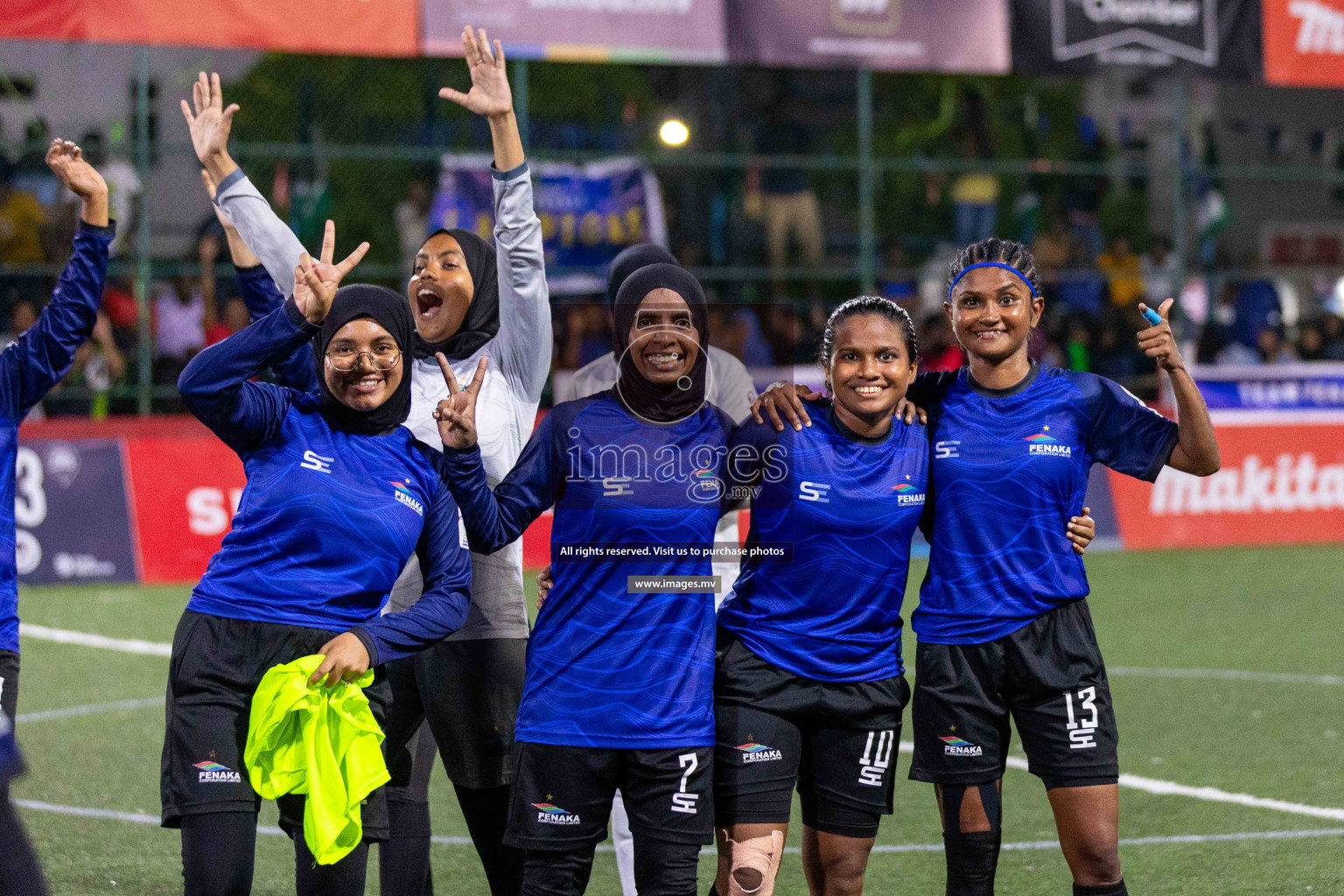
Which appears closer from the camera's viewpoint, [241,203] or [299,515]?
[299,515]

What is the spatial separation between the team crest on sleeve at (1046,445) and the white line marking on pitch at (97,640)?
7.08 m

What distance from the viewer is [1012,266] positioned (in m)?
4.77

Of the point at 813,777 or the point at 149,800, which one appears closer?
the point at 813,777

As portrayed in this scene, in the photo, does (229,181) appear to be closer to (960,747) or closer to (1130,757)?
(960,747)

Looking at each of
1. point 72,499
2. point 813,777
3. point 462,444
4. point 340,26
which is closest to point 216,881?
point 462,444

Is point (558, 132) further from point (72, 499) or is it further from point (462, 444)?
point (462, 444)

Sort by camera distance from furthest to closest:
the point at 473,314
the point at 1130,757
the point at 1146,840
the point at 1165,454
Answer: the point at 1130,757 → the point at 1146,840 → the point at 473,314 → the point at 1165,454

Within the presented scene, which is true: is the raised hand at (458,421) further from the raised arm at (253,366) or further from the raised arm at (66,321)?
the raised arm at (66,321)

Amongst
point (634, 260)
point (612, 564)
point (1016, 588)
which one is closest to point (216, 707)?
point (612, 564)

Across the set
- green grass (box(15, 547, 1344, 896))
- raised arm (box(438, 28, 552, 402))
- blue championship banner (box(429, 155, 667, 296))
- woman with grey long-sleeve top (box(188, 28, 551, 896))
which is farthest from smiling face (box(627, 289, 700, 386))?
blue championship banner (box(429, 155, 667, 296))

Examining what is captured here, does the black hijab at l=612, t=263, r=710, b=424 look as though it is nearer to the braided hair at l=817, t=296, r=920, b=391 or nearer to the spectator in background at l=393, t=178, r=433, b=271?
the braided hair at l=817, t=296, r=920, b=391

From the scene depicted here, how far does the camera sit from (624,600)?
4.22 meters

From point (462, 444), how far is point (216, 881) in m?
1.30

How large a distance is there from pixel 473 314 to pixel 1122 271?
51.8 ft
